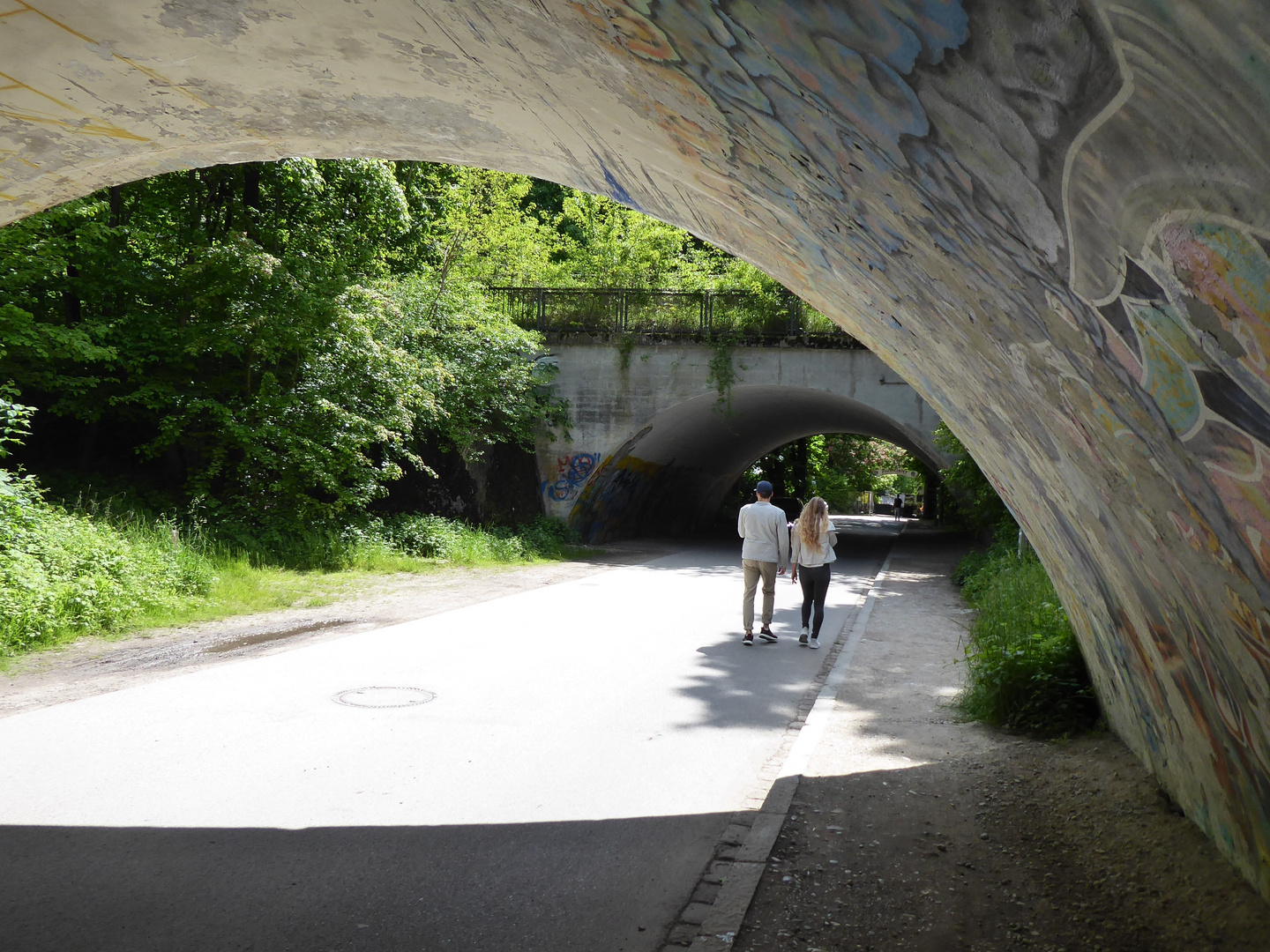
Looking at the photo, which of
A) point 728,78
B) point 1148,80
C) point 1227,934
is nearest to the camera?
point 1148,80

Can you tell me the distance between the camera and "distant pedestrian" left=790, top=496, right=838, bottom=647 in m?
10.5

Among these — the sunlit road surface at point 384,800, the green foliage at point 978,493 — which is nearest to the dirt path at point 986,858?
the sunlit road surface at point 384,800

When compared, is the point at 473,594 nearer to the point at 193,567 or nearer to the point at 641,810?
the point at 193,567

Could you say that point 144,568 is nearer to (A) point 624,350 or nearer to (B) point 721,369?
(A) point 624,350

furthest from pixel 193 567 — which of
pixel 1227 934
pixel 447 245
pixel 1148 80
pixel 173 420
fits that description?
pixel 447 245

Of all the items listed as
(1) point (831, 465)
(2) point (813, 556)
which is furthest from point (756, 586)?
(1) point (831, 465)

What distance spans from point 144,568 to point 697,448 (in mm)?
19663

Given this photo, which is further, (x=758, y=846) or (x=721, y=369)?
(x=721, y=369)

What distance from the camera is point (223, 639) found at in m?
10.3

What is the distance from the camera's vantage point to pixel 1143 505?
2977 mm

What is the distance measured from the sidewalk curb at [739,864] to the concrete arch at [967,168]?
1921 millimetres

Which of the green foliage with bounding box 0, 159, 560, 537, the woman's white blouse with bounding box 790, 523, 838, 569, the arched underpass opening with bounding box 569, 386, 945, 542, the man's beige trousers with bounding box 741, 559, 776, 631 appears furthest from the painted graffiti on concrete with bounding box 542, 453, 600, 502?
the woman's white blouse with bounding box 790, 523, 838, 569

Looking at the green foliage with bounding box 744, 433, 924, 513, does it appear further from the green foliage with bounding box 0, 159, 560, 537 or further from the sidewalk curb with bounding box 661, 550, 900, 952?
the sidewalk curb with bounding box 661, 550, 900, 952

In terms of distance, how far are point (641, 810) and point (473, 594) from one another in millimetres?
9569
